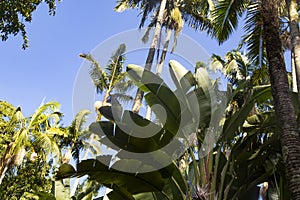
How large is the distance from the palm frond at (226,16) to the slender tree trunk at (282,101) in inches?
126

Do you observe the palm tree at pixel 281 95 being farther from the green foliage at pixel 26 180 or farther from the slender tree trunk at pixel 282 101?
the green foliage at pixel 26 180

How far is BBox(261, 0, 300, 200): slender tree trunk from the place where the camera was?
4.54m

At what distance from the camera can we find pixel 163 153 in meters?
6.12

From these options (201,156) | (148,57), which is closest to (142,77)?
(201,156)

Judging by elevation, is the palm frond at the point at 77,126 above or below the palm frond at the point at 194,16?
below

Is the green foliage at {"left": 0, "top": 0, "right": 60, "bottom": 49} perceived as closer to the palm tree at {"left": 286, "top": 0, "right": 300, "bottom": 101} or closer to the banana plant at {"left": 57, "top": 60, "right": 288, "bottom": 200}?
the banana plant at {"left": 57, "top": 60, "right": 288, "bottom": 200}

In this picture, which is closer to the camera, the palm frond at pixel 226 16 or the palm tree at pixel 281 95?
the palm tree at pixel 281 95

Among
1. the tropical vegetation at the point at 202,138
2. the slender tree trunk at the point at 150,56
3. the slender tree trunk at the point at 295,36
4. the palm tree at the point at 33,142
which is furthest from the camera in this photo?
the palm tree at the point at 33,142

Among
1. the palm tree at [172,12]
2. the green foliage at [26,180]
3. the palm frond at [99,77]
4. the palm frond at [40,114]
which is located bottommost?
the green foliage at [26,180]

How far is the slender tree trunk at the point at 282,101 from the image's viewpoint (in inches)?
179

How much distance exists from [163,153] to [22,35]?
160 inches

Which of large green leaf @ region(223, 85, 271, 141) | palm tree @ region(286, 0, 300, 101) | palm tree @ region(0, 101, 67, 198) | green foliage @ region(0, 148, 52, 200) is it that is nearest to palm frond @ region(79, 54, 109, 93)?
palm tree @ region(0, 101, 67, 198)

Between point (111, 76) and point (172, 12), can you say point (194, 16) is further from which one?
point (111, 76)

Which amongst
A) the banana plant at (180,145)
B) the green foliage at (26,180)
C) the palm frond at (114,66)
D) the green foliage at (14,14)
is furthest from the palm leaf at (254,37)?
the green foliage at (26,180)
